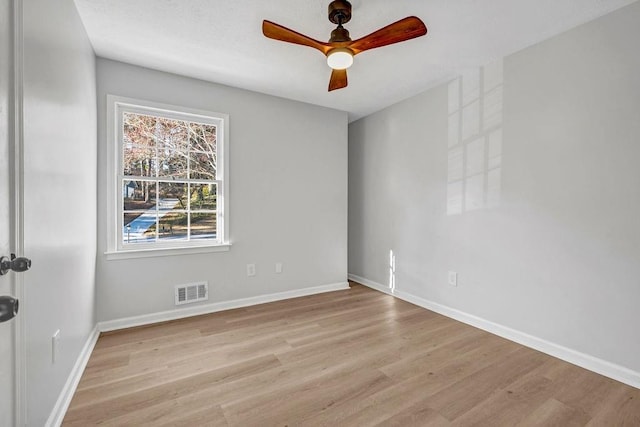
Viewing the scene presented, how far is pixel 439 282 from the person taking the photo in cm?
333

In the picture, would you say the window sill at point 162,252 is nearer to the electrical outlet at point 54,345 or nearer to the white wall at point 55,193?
the white wall at point 55,193

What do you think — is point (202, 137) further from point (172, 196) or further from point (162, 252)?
point (162, 252)

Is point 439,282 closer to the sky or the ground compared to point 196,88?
closer to the ground

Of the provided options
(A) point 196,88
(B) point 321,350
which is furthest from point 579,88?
(A) point 196,88

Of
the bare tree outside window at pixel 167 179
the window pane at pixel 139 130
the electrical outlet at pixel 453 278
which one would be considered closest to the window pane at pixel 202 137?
the bare tree outside window at pixel 167 179

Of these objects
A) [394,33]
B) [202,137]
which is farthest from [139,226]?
[394,33]

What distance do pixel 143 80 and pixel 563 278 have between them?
162 inches

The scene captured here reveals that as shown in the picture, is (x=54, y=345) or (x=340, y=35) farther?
(x=340, y=35)

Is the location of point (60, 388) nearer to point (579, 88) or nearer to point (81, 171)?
point (81, 171)

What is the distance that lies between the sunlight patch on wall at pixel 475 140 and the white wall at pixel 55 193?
3.24m

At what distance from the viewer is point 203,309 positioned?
3209mm

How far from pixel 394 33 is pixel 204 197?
8.06ft

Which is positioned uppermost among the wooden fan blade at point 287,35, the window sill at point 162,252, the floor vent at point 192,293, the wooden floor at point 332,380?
the wooden fan blade at point 287,35

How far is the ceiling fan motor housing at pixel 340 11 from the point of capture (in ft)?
6.33
